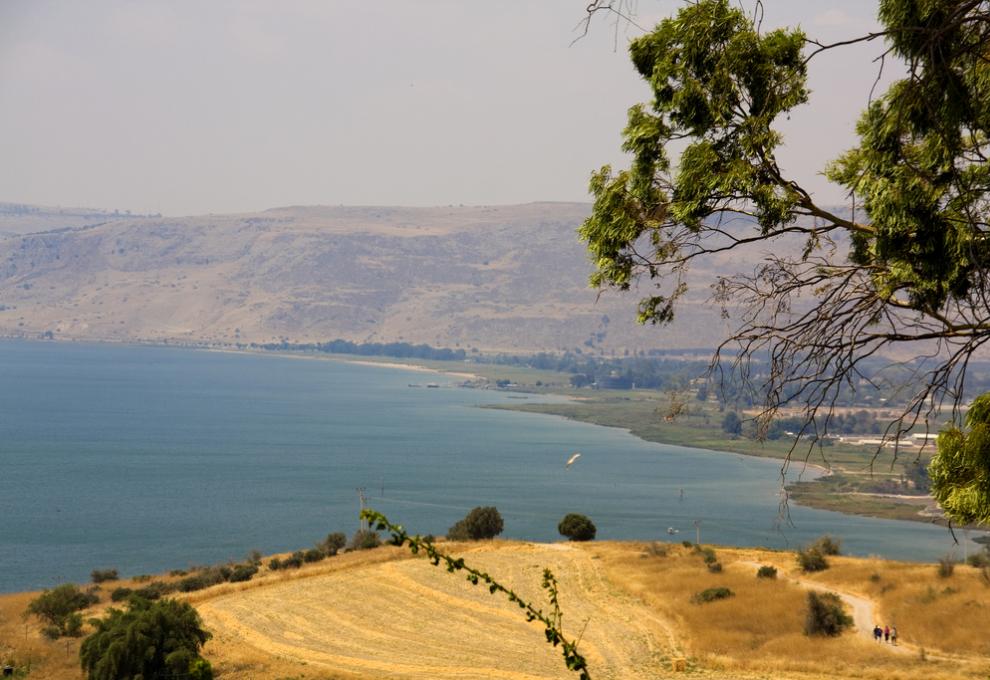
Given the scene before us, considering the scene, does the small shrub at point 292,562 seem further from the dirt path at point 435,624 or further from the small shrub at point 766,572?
Result: the small shrub at point 766,572

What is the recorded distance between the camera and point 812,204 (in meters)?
11.6

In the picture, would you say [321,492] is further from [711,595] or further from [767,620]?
[767,620]

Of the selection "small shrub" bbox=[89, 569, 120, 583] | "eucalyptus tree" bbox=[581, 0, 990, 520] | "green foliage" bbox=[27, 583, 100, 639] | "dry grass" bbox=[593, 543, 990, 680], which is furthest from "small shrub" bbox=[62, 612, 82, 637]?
"eucalyptus tree" bbox=[581, 0, 990, 520]

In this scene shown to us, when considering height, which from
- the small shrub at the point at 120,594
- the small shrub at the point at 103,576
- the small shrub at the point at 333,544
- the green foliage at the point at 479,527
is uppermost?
the green foliage at the point at 479,527

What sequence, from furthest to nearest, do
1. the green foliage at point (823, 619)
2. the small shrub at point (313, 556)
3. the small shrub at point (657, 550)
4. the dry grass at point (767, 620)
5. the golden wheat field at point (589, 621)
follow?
the small shrub at point (313, 556), the small shrub at point (657, 550), the green foliage at point (823, 619), the golden wheat field at point (589, 621), the dry grass at point (767, 620)

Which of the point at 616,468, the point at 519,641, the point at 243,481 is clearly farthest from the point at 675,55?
the point at 616,468

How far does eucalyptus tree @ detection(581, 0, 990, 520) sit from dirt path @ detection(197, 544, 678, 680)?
79.7ft

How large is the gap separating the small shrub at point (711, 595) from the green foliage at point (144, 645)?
21245 millimetres

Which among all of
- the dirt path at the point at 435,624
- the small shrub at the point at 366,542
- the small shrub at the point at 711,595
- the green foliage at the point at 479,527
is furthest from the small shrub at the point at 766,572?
the small shrub at the point at 366,542

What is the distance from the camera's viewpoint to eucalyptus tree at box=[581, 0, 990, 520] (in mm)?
10430

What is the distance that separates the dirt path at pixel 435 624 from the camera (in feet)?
120

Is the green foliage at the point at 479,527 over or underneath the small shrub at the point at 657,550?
underneath

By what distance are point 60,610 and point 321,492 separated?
74.7 metres

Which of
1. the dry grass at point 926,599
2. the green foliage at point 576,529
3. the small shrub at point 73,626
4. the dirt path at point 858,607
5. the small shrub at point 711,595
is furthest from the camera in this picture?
the green foliage at point 576,529
